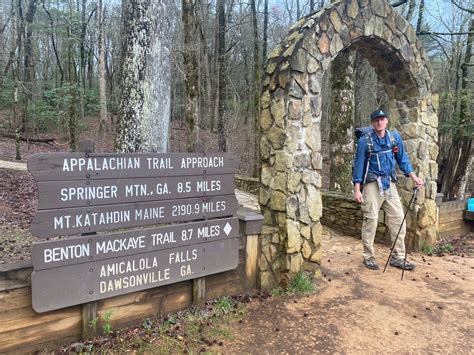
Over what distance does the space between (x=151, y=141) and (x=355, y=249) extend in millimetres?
3717

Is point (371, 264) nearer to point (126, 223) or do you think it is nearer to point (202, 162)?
point (202, 162)

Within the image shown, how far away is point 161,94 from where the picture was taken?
15.5ft

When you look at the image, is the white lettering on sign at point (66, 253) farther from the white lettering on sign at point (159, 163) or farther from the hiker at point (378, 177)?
the hiker at point (378, 177)

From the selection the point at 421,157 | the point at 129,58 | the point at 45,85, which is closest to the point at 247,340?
the point at 129,58

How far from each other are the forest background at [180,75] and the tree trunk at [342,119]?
7cm

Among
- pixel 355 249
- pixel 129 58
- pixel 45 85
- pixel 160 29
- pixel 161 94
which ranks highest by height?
pixel 45 85

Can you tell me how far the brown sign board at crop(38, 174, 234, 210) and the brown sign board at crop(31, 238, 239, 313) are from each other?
1.58 ft

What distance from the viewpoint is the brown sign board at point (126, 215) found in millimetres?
2836

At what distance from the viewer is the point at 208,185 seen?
373 cm

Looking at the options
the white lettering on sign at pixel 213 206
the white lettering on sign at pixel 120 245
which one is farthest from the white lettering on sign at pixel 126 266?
the white lettering on sign at pixel 213 206

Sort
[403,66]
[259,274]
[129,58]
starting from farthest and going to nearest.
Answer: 1. [403,66]
2. [129,58]
3. [259,274]

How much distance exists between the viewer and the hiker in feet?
16.3

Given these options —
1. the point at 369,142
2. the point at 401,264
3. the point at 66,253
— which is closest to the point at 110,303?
the point at 66,253

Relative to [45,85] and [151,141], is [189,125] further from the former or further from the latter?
[45,85]
